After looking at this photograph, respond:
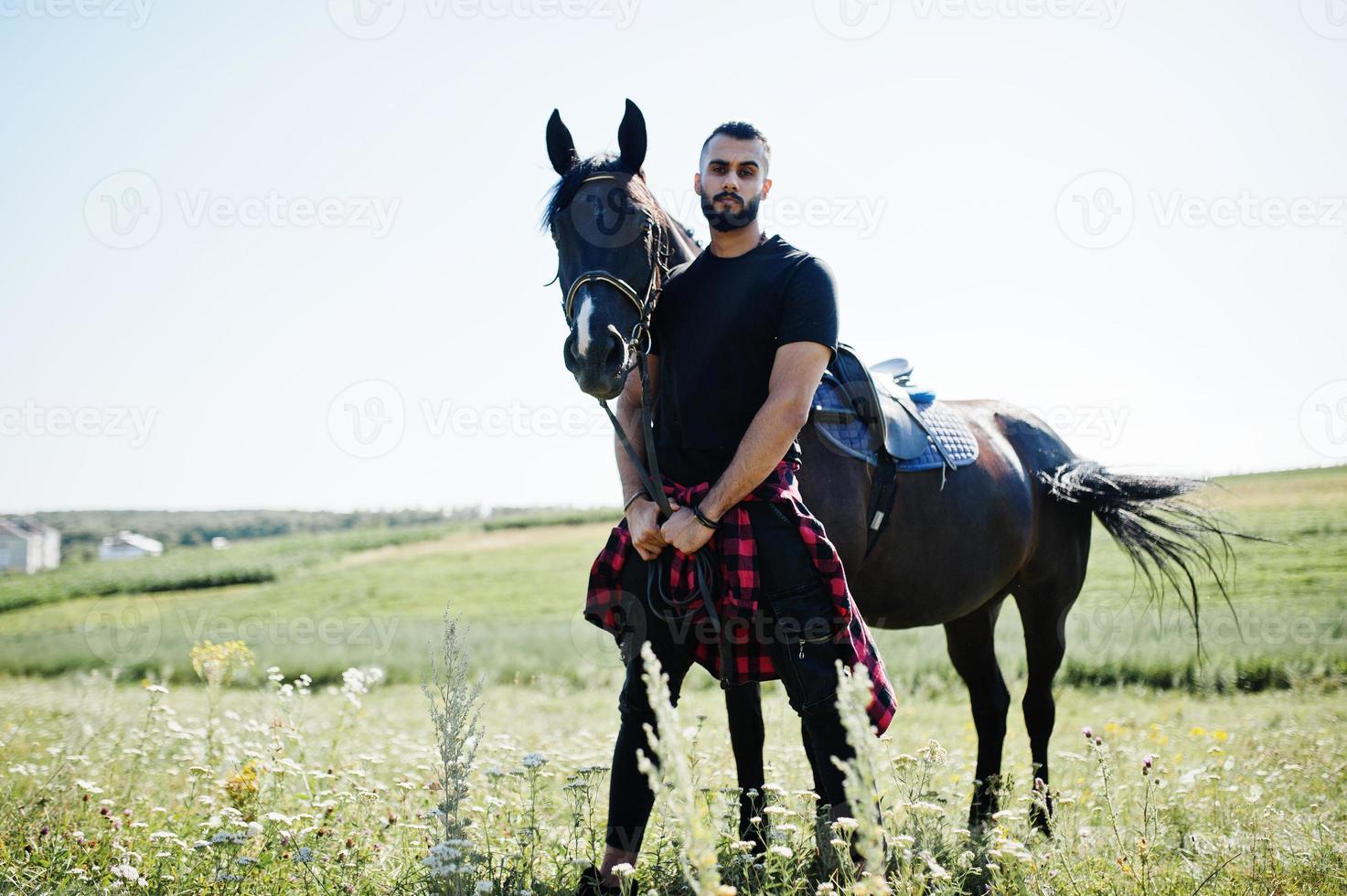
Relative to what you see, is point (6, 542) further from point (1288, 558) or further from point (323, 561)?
point (1288, 558)

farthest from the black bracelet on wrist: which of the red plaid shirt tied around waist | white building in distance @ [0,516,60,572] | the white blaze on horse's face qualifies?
white building in distance @ [0,516,60,572]

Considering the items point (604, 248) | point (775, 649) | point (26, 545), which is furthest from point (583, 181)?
point (26, 545)

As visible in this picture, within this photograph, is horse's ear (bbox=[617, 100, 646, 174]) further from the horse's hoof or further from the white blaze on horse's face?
the horse's hoof

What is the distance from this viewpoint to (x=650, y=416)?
310 cm

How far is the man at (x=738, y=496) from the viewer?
9.47ft

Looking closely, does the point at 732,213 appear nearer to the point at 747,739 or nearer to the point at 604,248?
the point at 604,248

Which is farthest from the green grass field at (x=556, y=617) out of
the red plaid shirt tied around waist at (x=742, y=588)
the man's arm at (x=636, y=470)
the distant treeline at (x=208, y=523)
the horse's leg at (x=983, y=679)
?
the distant treeline at (x=208, y=523)

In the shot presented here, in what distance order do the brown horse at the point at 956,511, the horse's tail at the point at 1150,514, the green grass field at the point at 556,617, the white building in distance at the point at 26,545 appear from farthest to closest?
the white building in distance at the point at 26,545, the green grass field at the point at 556,617, the horse's tail at the point at 1150,514, the brown horse at the point at 956,511

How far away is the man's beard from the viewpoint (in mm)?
3070

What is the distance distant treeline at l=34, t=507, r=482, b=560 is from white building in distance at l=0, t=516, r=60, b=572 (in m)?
1.60

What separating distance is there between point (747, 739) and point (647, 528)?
1242 millimetres

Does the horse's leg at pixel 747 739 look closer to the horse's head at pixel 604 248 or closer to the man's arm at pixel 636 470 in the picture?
the man's arm at pixel 636 470

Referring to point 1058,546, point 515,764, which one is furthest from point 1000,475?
point 515,764

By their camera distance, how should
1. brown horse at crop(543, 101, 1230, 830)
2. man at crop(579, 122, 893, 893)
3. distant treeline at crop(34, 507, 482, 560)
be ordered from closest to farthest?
man at crop(579, 122, 893, 893) < brown horse at crop(543, 101, 1230, 830) < distant treeline at crop(34, 507, 482, 560)
